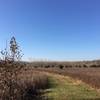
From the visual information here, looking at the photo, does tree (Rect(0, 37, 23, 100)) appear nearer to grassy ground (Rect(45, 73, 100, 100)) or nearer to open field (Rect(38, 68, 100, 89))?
grassy ground (Rect(45, 73, 100, 100))

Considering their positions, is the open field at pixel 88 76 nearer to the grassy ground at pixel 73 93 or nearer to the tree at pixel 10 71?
the grassy ground at pixel 73 93

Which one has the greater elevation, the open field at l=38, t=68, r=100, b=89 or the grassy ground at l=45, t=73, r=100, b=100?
the open field at l=38, t=68, r=100, b=89

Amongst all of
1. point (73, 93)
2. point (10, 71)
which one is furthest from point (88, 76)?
point (10, 71)

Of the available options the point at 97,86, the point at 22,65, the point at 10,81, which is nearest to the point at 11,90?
the point at 10,81

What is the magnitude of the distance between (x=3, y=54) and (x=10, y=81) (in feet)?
4.03

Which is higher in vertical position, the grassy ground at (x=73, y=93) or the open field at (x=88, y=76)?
the open field at (x=88, y=76)

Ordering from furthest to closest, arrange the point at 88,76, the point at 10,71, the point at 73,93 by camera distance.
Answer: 1. the point at 88,76
2. the point at 73,93
3. the point at 10,71

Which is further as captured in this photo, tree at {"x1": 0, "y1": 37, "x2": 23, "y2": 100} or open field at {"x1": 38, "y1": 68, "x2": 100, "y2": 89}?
open field at {"x1": 38, "y1": 68, "x2": 100, "y2": 89}

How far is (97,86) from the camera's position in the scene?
2492 centimetres

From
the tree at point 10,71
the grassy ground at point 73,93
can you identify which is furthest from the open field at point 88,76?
the tree at point 10,71

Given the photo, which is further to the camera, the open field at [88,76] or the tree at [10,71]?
the open field at [88,76]

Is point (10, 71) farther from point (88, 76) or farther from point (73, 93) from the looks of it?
point (88, 76)

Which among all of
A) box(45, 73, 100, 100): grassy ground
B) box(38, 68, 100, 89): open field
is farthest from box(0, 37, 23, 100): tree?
box(38, 68, 100, 89): open field

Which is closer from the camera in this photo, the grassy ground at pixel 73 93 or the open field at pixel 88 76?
the grassy ground at pixel 73 93
